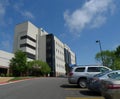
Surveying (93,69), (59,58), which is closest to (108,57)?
(59,58)

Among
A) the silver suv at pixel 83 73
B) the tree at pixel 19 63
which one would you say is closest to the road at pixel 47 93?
the silver suv at pixel 83 73

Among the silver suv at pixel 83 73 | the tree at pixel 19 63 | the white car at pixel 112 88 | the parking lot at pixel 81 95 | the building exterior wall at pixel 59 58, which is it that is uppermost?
the building exterior wall at pixel 59 58

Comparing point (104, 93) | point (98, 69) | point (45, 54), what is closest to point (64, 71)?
point (45, 54)

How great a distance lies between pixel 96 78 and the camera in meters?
13.2

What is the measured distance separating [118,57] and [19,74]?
108ft

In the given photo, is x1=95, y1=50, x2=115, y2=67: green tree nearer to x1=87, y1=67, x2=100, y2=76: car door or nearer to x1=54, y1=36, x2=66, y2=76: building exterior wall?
x1=54, y1=36, x2=66, y2=76: building exterior wall

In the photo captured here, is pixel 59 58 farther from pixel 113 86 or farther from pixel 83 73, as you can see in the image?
pixel 113 86

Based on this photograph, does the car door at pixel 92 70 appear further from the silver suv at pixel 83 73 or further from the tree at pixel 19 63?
the tree at pixel 19 63

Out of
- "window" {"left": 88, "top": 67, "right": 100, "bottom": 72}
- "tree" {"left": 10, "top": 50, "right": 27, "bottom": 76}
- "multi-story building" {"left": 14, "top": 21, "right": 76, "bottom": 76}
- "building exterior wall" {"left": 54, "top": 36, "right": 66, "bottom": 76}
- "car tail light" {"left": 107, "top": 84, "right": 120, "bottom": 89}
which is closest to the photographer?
"car tail light" {"left": 107, "top": 84, "right": 120, "bottom": 89}

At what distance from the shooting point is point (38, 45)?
95.6 metres

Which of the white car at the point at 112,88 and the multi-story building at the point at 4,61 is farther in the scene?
the multi-story building at the point at 4,61

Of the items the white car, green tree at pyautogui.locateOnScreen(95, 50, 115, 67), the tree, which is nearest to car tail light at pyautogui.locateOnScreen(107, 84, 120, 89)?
the white car

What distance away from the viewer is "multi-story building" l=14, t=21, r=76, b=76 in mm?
85750

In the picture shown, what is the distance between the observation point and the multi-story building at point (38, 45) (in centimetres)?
8575
